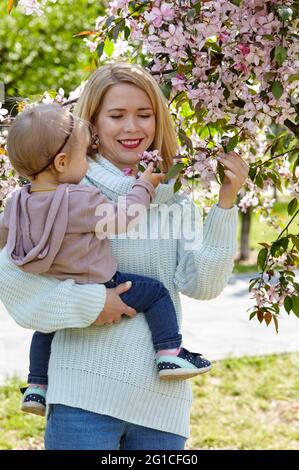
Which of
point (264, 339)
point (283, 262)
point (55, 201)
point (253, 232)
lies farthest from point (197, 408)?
point (253, 232)

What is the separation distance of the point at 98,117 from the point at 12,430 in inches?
107

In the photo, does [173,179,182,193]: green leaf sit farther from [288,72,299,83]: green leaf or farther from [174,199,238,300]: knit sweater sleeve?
[288,72,299,83]: green leaf

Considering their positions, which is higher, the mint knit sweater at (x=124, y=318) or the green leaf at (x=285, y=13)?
the green leaf at (x=285, y=13)

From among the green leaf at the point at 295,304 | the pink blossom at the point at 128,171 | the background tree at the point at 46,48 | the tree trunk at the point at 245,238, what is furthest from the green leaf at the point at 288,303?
the background tree at the point at 46,48

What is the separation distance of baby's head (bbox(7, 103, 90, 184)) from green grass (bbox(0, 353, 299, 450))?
2565 millimetres

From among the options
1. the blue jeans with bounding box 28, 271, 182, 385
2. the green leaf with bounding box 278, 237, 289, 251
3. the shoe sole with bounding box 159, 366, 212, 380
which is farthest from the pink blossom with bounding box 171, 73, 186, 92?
the shoe sole with bounding box 159, 366, 212, 380

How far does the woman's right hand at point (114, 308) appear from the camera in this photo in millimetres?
1995

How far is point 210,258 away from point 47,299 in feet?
1.43

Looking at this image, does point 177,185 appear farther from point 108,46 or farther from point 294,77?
point 108,46

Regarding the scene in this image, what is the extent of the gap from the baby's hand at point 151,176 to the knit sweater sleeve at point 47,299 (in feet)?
0.98

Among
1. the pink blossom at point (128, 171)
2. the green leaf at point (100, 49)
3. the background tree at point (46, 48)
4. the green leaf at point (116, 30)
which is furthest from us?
the background tree at point (46, 48)

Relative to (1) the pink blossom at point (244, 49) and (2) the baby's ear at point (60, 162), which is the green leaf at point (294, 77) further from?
(2) the baby's ear at point (60, 162)
